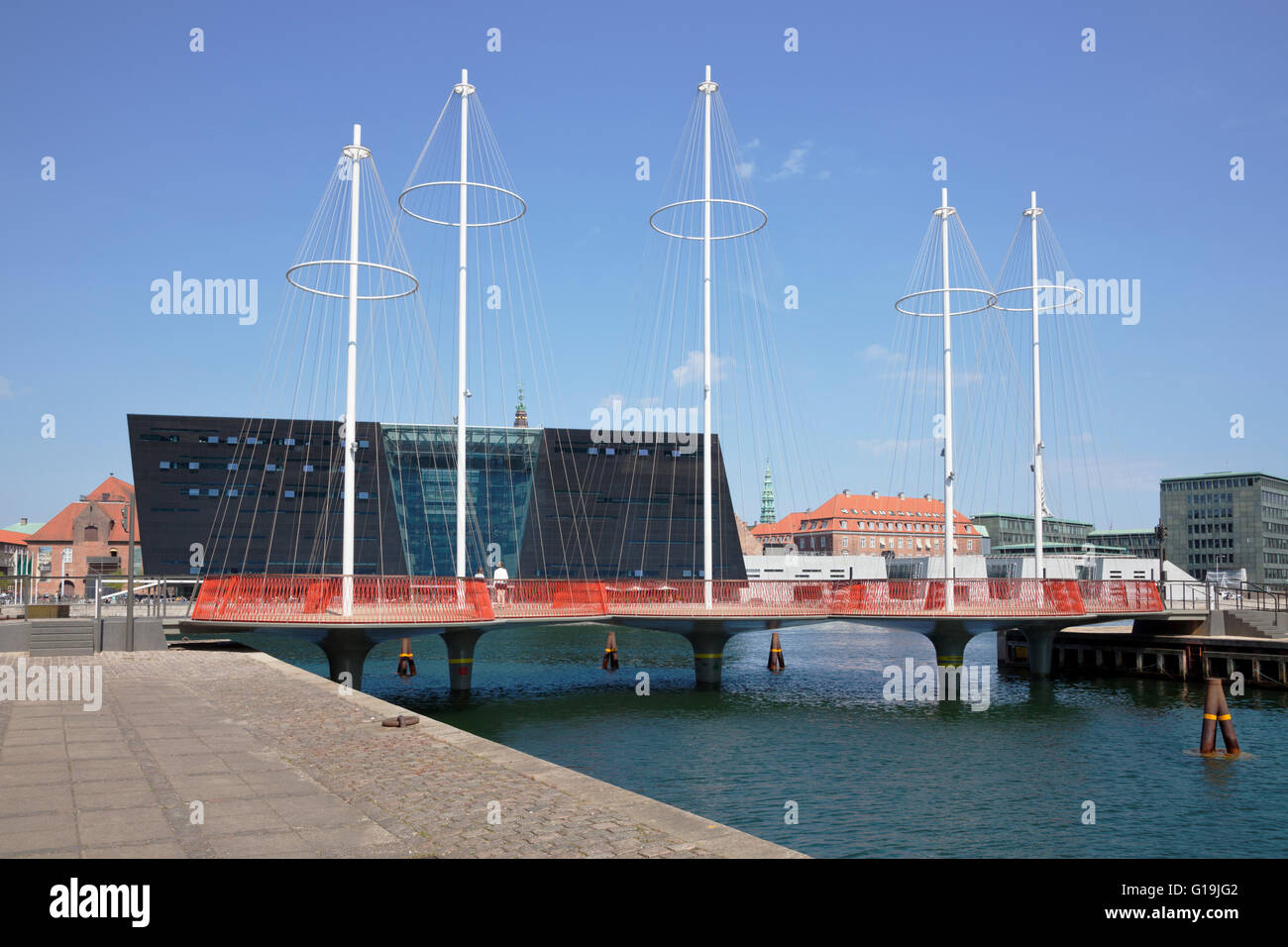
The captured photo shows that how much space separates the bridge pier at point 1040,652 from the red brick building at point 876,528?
143 meters

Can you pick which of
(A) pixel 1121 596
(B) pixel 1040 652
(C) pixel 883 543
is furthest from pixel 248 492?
(C) pixel 883 543

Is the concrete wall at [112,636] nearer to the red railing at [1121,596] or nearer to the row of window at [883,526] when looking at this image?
the red railing at [1121,596]

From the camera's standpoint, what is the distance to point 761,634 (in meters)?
73.5

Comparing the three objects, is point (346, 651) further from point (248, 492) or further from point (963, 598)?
point (248, 492)

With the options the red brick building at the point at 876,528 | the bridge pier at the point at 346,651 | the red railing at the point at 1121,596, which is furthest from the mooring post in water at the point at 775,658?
the red brick building at the point at 876,528

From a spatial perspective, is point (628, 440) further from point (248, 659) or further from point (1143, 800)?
point (1143, 800)

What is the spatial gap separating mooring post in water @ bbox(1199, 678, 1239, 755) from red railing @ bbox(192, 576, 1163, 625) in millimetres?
12182

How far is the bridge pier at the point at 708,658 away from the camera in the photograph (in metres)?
37.6

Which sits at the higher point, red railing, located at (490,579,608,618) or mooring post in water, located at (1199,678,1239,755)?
red railing, located at (490,579,608,618)

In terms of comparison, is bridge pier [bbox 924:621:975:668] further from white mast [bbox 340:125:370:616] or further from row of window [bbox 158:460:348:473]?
row of window [bbox 158:460:348:473]

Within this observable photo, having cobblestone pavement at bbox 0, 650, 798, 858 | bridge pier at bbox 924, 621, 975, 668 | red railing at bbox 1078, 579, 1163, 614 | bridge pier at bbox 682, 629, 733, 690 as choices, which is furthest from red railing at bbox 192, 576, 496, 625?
red railing at bbox 1078, 579, 1163, 614

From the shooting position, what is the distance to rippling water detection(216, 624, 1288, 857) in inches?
671

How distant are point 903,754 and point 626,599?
13.4 metres

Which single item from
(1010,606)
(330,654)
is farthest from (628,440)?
(330,654)
